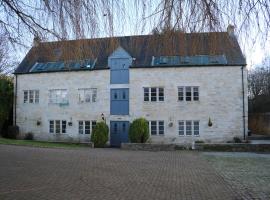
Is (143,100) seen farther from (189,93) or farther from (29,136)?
(29,136)

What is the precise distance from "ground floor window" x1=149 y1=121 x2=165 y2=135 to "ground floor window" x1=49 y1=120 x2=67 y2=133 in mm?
7882

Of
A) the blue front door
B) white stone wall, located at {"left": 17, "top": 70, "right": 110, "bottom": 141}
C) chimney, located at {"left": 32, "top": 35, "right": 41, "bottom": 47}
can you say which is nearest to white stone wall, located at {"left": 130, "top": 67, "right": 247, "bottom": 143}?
the blue front door

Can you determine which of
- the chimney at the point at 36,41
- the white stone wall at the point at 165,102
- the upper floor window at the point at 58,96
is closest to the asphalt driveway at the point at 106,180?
the chimney at the point at 36,41

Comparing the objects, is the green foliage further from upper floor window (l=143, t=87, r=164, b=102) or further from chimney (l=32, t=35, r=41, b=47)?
chimney (l=32, t=35, r=41, b=47)

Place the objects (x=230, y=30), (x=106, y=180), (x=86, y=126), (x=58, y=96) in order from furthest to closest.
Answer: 1. (x=58, y=96)
2. (x=86, y=126)
3. (x=106, y=180)
4. (x=230, y=30)

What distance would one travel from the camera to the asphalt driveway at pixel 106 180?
10.8 m

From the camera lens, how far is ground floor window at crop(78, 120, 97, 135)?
35.6 m

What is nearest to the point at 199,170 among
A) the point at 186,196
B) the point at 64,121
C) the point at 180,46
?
the point at 186,196

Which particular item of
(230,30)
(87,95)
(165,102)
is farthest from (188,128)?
(230,30)

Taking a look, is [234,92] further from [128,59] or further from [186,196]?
[186,196]

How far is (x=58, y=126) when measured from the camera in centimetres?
3678

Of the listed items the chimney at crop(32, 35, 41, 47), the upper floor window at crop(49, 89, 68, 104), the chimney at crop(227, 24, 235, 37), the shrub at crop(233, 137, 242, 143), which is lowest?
the shrub at crop(233, 137, 242, 143)

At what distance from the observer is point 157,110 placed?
3431 cm

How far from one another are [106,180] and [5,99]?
27.6 metres
